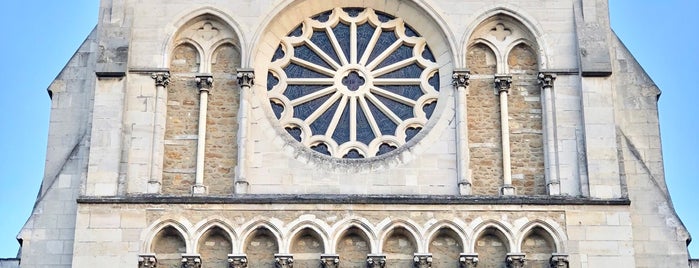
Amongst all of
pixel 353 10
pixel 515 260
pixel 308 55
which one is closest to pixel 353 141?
pixel 308 55

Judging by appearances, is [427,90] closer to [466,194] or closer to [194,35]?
[466,194]

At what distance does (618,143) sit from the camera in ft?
83.1

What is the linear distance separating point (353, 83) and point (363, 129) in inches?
34.3

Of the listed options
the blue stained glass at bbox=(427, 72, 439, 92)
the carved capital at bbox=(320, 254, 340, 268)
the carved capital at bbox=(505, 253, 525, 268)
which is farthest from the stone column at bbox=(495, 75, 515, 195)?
the carved capital at bbox=(320, 254, 340, 268)

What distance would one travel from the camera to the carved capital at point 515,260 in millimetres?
23750

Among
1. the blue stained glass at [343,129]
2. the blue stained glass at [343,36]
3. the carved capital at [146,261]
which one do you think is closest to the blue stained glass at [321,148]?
the blue stained glass at [343,129]

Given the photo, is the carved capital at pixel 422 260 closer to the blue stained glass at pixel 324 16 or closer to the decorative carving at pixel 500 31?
the decorative carving at pixel 500 31

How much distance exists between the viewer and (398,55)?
26.4 m

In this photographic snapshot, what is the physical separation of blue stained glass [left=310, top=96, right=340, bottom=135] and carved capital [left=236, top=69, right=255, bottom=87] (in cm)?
109

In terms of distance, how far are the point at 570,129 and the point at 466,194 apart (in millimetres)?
2019

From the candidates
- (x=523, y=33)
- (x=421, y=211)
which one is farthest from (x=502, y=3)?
(x=421, y=211)

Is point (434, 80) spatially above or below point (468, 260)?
above

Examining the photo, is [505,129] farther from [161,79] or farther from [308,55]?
[161,79]

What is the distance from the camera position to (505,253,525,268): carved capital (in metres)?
23.8
